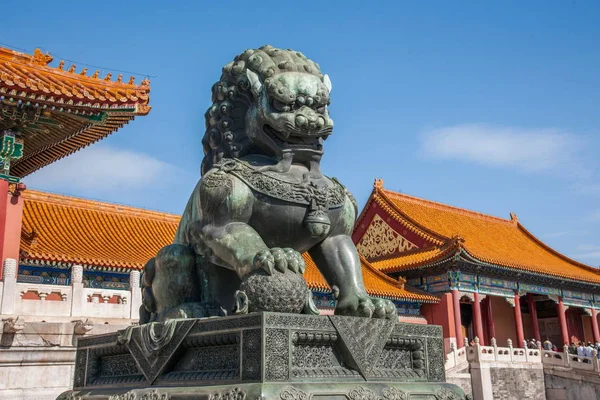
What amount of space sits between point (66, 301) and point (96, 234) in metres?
8.44

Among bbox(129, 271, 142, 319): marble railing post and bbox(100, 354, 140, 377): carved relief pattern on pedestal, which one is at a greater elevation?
bbox(129, 271, 142, 319): marble railing post

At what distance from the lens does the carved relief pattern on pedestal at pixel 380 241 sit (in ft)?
93.7

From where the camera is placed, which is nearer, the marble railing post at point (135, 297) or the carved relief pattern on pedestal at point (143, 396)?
the carved relief pattern on pedestal at point (143, 396)

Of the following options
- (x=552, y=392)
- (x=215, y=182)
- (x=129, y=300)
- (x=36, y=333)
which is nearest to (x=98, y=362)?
(x=215, y=182)

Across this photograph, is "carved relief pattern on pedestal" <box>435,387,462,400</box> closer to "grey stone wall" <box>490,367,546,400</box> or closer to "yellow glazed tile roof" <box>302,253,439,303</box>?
"yellow glazed tile roof" <box>302,253,439,303</box>

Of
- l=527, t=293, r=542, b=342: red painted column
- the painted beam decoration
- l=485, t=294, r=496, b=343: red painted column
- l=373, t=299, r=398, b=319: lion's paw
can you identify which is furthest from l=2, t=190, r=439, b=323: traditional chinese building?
l=373, t=299, r=398, b=319: lion's paw

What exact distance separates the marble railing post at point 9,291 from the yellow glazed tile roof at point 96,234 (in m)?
4.65

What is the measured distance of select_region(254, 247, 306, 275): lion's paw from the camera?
10.2 ft

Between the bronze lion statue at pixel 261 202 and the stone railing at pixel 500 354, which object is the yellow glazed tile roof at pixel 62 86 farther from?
the stone railing at pixel 500 354

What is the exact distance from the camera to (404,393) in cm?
320

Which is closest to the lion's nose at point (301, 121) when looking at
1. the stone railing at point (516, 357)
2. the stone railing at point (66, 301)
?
the stone railing at point (66, 301)

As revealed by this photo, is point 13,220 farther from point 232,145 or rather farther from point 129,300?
point 232,145

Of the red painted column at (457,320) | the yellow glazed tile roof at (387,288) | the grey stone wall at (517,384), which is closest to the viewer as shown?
the grey stone wall at (517,384)

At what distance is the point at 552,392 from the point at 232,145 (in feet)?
67.4
